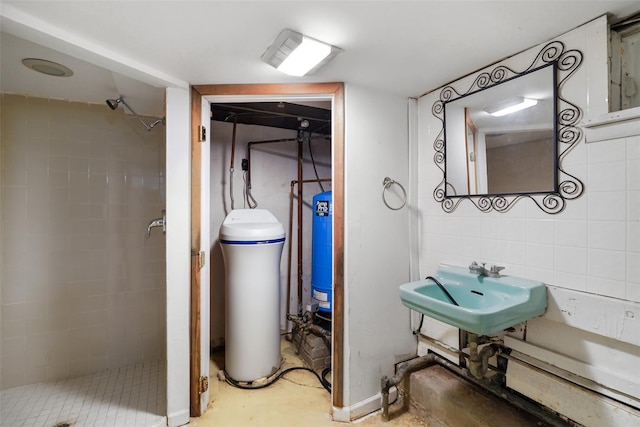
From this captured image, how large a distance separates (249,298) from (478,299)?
4.57ft

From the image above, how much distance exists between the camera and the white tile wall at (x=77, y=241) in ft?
5.89

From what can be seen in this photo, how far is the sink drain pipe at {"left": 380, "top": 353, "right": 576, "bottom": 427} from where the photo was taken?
3.99 feet

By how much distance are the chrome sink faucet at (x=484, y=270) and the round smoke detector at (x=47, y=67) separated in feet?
7.67

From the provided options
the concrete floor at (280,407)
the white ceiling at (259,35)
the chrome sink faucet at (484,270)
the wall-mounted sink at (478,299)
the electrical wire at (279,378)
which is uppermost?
the white ceiling at (259,35)

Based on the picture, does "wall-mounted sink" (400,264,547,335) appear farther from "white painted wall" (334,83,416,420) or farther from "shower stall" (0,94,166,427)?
"shower stall" (0,94,166,427)

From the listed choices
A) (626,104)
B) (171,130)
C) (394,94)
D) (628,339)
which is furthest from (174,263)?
(626,104)

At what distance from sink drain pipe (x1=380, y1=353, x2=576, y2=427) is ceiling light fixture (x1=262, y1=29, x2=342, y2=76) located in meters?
1.74

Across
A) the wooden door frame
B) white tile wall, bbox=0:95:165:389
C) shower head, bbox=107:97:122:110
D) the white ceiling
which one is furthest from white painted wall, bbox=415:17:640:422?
white tile wall, bbox=0:95:165:389

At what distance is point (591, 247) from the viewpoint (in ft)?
3.68

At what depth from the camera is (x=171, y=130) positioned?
156 cm

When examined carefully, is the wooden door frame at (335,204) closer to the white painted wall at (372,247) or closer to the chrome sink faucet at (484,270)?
the white painted wall at (372,247)

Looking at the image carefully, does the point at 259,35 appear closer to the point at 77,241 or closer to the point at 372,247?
the point at 372,247

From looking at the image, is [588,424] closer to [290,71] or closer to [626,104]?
[626,104]

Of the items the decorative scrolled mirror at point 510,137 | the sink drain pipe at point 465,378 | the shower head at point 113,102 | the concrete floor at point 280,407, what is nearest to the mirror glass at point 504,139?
the decorative scrolled mirror at point 510,137
